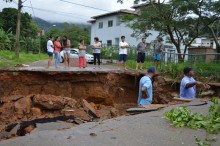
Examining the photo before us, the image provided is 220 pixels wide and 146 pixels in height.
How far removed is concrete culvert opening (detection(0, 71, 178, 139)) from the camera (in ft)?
38.3

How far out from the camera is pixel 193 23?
22.3 m

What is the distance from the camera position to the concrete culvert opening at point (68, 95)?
38.3 feet

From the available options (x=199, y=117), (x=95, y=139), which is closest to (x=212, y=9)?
(x=199, y=117)

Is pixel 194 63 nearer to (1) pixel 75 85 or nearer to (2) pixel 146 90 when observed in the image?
(1) pixel 75 85

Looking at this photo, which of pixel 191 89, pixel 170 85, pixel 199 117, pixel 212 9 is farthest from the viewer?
pixel 212 9

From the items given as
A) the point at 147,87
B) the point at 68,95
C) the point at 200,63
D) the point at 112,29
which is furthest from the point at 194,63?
the point at 112,29

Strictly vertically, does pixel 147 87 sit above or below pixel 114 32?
below

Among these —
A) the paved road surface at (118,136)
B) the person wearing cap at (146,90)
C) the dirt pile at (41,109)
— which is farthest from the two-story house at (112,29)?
the paved road surface at (118,136)

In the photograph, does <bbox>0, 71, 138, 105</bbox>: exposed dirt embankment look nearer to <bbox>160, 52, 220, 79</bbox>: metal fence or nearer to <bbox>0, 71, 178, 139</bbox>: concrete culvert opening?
<bbox>0, 71, 178, 139</bbox>: concrete culvert opening

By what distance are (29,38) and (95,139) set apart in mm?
42889

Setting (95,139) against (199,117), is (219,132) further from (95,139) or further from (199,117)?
(95,139)

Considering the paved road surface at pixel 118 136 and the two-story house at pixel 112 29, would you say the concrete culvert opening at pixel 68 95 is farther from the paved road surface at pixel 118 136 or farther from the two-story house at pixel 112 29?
the two-story house at pixel 112 29

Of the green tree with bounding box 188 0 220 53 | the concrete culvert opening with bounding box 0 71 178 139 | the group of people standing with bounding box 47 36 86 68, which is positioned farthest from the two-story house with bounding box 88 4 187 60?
the concrete culvert opening with bounding box 0 71 178 139

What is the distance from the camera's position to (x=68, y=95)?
45.5ft
